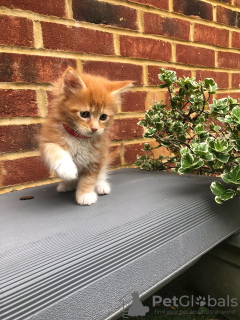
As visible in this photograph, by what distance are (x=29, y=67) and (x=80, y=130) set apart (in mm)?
406

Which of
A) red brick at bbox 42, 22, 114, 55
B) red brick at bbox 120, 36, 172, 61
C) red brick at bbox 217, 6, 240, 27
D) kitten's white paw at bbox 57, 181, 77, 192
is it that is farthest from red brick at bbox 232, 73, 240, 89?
kitten's white paw at bbox 57, 181, 77, 192

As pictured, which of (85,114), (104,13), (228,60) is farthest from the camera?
(228,60)

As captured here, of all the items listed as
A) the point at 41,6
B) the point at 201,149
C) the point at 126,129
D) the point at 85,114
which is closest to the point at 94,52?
the point at 41,6

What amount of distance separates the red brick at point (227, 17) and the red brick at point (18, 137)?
133 cm

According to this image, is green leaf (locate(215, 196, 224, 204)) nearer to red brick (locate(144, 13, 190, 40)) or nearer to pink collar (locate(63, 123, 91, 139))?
pink collar (locate(63, 123, 91, 139))

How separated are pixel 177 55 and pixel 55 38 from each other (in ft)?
2.36

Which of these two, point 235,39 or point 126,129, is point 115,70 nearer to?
point 126,129

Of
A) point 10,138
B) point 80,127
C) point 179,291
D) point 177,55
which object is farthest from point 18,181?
point 177,55

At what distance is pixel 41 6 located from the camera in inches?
39.3

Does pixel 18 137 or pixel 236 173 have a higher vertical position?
pixel 18 137

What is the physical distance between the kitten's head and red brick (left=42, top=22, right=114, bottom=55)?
0.32 metres

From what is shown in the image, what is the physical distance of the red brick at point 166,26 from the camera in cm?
131

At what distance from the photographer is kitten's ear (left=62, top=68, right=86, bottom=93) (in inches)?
29.8
